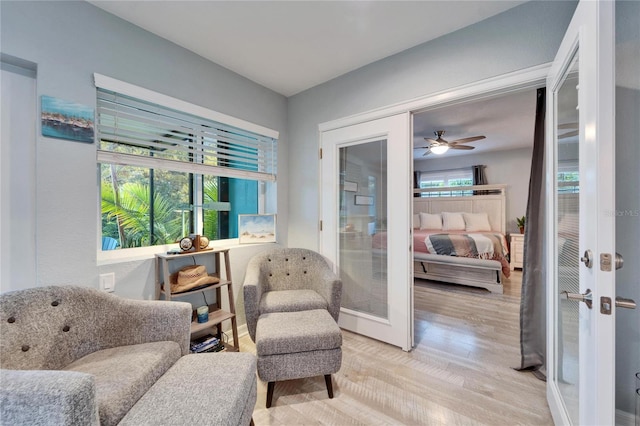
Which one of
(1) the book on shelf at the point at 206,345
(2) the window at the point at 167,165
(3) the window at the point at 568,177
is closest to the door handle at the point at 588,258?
(3) the window at the point at 568,177

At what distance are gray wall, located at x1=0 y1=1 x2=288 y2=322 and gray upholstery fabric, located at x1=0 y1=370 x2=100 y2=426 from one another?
974mm

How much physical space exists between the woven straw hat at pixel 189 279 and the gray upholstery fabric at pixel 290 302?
46 cm

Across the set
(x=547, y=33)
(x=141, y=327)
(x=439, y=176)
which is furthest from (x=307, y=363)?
(x=439, y=176)

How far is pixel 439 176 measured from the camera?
6016 mm

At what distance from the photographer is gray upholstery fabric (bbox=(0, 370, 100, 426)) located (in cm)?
71

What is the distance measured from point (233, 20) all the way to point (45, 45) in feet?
3.61

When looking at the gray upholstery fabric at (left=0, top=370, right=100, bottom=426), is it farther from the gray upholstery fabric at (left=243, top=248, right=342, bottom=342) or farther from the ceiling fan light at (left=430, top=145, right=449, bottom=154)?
the ceiling fan light at (left=430, top=145, right=449, bottom=154)

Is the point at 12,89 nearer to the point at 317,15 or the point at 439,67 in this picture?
the point at 317,15

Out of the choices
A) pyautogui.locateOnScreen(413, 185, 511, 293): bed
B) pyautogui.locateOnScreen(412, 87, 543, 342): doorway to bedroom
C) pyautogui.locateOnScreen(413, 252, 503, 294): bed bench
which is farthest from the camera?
pyautogui.locateOnScreen(413, 185, 511, 293): bed

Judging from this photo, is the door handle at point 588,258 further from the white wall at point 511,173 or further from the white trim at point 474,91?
the white wall at point 511,173

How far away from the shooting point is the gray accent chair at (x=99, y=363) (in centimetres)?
74

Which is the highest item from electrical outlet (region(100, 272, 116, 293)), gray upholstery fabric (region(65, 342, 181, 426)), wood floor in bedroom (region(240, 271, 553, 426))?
electrical outlet (region(100, 272, 116, 293))

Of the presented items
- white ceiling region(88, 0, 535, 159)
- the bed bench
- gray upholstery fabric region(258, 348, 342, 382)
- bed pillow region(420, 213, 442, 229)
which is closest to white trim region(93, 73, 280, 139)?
white ceiling region(88, 0, 535, 159)

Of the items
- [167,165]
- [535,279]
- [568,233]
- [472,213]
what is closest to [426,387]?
[535,279]
